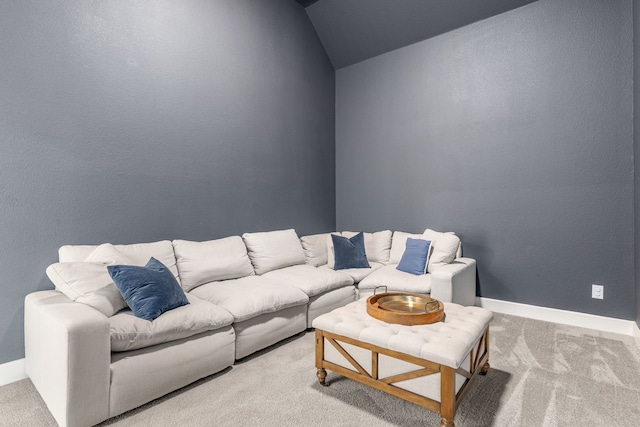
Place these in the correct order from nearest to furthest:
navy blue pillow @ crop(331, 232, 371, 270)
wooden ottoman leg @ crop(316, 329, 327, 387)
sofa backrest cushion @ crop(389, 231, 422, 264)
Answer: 1. wooden ottoman leg @ crop(316, 329, 327, 387)
2. navy blue pillow @ crop(331, 232, 371, 270)
3. sofa backrest cushion @ crop(389, 231, 422, 264)

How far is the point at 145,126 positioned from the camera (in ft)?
9.64

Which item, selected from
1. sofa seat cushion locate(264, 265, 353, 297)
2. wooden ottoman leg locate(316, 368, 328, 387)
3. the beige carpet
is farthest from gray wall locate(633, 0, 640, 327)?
wooden ottoman leg locate(316, 368, 328, 387)

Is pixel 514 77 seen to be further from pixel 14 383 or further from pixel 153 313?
pixel 14 383

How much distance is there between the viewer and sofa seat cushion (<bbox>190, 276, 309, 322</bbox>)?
250 cm

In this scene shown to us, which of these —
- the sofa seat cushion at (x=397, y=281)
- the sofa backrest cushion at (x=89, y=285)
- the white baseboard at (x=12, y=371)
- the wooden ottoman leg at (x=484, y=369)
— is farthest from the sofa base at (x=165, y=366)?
the wooden ottoman leg at (x=484, y=369)

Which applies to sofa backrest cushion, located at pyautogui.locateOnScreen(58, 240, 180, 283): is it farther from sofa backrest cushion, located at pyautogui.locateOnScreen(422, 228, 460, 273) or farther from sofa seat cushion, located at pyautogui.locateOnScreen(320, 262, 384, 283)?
sofa backrest cushion, located at pyautogui.locateOnScreen(422, 228, 460, 273)

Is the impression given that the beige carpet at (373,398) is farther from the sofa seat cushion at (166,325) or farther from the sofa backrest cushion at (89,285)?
the sofa backrest cushion at (89,285)

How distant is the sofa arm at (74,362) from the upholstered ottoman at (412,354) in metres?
1.20

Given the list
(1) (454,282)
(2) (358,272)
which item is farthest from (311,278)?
(1) (454,282)

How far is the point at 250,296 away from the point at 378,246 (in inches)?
82.8

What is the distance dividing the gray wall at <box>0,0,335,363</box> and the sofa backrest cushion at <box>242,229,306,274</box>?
0.88ft

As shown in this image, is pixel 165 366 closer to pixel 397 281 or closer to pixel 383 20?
pixel 397 281

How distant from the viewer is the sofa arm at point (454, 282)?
303 cm

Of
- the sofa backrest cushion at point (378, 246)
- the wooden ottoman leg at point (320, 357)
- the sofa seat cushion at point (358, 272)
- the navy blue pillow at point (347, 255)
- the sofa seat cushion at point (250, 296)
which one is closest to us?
the wooden ottoman leg at point (320, 357)
